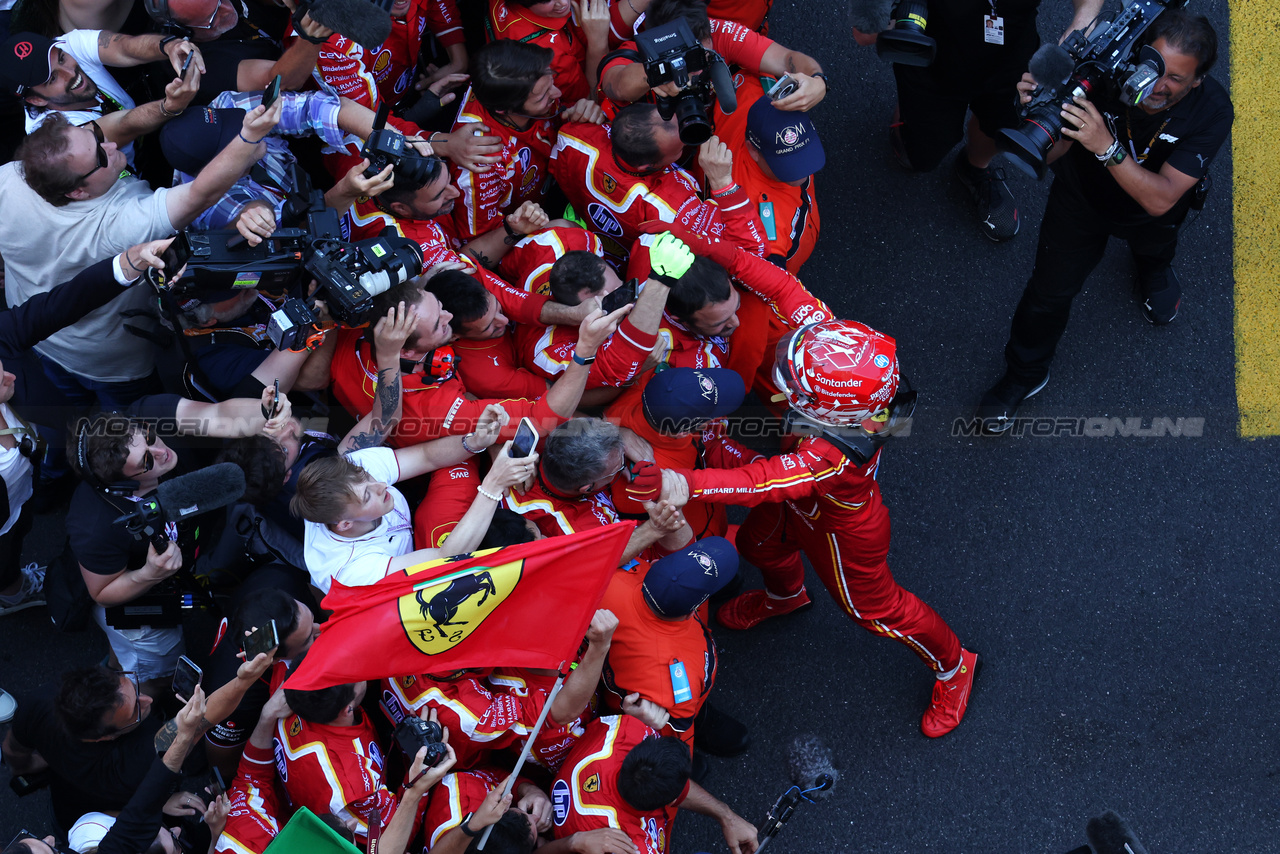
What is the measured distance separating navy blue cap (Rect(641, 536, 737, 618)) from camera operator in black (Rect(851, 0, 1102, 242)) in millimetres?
2362

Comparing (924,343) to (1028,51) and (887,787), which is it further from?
(887,787)

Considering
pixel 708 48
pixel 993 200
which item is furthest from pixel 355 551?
pixel 993 200

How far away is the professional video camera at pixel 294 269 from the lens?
11.7 feet

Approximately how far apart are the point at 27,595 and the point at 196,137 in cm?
238

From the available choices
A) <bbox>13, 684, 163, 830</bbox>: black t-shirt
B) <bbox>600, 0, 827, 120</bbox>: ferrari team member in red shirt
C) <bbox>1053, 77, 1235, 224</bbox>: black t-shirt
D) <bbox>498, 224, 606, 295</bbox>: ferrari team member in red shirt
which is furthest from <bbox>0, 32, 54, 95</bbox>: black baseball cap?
<bbox>1053, 77, 1235, 224</bbox>: black t-shirt

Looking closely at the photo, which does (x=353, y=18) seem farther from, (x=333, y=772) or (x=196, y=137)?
(x=333, y=772)

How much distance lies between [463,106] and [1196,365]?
3.83 metres

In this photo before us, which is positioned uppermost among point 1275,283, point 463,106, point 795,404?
point 463,106

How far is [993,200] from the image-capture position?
207 inches

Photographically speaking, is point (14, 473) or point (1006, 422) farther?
point (1006, 422)

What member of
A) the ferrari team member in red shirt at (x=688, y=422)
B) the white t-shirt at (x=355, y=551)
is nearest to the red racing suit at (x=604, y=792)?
the ferrari team member in red shirt at (x=688, y=422)

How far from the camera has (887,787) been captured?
14.8ft

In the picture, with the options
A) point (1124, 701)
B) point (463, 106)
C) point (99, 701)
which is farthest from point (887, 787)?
point (463, 106)

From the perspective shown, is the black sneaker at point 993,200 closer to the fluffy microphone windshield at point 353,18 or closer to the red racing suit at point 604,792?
the fluffy microphone windshield at point 353,18
